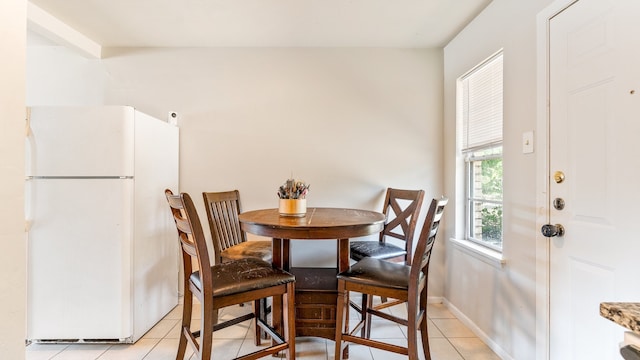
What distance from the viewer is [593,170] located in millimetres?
1245

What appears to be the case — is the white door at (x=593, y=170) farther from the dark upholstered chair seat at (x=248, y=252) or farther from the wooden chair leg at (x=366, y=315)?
the dark upholstered chair seat at (x=248, y=252)

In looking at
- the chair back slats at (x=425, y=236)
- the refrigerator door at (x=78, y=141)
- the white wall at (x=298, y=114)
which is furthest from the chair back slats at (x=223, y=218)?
the chair back slats at (x=425, y=236)

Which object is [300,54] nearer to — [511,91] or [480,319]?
[511,91]

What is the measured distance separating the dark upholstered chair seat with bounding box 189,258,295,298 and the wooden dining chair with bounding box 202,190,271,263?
1.41 feet

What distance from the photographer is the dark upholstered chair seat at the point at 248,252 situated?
2.03 m

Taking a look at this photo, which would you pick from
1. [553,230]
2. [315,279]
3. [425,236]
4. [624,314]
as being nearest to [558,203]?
[553,230]

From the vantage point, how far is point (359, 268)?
5.28 ft

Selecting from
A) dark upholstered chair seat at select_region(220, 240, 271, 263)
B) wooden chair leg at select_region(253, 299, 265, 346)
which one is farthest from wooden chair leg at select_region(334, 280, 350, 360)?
dark upholstered chair seat at select_region(220, 240, 271, 263)

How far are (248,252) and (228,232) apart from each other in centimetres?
33

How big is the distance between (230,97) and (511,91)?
2.27 meters

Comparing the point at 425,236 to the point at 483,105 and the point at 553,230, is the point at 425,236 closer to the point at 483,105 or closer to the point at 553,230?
the point at 553,230

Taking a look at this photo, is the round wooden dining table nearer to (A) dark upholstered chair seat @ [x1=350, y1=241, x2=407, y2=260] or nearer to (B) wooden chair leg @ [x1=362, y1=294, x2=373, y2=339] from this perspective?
(B) wooden chair leg @ [x1=362, y1=294, x2=373, y2=339]

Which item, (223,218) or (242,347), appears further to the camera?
(223,218)

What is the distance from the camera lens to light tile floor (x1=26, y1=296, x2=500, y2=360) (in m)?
1.82
